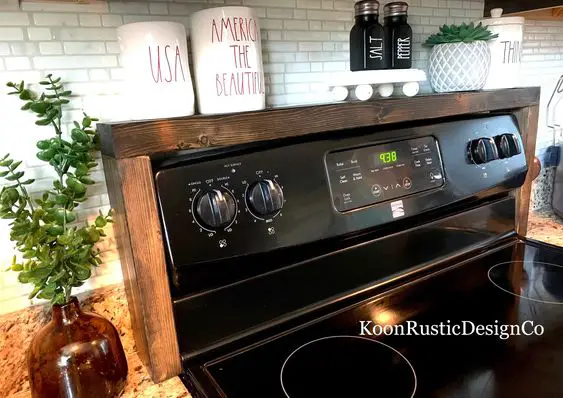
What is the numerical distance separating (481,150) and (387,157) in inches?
9.5

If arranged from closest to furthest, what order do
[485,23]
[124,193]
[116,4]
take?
1. [124,193]
2. [116,4]
3. [485,23]

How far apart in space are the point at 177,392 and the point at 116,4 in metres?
0.61

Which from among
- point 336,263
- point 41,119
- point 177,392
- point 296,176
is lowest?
point 177,392

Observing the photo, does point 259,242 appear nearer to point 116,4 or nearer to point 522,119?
point 116,4

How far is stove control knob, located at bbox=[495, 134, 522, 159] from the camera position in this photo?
35.7 inches

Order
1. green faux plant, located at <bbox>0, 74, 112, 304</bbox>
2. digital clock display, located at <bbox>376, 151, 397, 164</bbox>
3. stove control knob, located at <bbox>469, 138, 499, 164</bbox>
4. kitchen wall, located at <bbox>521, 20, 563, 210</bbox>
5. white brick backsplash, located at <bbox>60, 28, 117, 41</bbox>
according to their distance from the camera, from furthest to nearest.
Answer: kitchen wall, located at <bbox>521, 20, 563, 210</bbox> → stove control knob, located at <bbox>469, 138, 499, 164</bbox> → digital clock display, located at <bbox>376, 151, 397, 164</bbox> → white brick backsplash, located at <bbox>60, 28, 117, 41</bbox> → green faux plant, located at <bbox>0, 74, 112, 304</bbox>

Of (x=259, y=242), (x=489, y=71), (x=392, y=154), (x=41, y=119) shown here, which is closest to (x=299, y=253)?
(x=259, y=242)

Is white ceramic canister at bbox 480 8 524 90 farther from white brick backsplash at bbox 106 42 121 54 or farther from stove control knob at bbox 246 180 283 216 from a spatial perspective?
white brick backsplash at bbox 106 42 121 54

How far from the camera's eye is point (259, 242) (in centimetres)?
64

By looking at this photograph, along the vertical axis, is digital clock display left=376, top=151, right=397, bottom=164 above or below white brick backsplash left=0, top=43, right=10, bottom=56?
below

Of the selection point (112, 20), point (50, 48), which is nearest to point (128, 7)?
point (112, 20)

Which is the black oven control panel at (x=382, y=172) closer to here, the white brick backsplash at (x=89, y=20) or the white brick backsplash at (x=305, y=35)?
the white brick backsplash at (x=305, y=35)

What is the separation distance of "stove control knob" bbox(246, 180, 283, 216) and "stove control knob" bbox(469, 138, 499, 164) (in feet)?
1.57

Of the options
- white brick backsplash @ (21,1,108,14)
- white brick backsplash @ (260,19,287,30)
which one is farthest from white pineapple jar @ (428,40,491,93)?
white brick backsplash @ (21,1,108,14)
